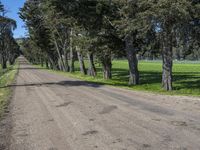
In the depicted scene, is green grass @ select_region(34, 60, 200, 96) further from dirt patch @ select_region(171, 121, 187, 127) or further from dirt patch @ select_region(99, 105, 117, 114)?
dirt patch @ select_region(171, 121, 187, 127)

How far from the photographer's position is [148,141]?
8906 mm

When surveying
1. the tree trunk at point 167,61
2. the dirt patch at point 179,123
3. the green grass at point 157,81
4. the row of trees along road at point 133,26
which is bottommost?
the green grass at point 157,81

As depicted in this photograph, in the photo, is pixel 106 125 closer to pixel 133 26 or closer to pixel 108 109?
pixel 108 109

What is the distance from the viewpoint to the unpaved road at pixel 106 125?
878 cm

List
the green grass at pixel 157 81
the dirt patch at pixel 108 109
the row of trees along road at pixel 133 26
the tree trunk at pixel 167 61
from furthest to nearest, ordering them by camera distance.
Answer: the tree trunk at pixel 167 61
the green grass at pixel 157 81
the row of trees along road at pixel 133 26
the dirt patch at pixel 108 109

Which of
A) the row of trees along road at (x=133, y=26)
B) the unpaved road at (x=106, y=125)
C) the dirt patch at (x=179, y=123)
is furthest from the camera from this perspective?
the row of trees along road at (x=133, y=26)

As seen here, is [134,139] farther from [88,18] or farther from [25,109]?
[88,18]

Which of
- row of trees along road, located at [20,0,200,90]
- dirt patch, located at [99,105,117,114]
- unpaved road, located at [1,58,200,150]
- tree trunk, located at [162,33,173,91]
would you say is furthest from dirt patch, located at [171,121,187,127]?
tree trunk, located at [162,33,173,91]

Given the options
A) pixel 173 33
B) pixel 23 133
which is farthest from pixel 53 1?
pixel 23 133

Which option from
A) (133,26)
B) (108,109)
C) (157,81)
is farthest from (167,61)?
(108,109)

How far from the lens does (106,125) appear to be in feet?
36.7

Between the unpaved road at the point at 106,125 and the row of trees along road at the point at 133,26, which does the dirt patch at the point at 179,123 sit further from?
the row of trees along road at the point at 133,26

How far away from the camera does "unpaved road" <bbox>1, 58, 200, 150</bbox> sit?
346 inches

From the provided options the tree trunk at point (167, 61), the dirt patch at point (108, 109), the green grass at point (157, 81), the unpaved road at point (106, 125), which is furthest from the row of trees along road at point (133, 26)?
the dirt patch at point (108, 109)
